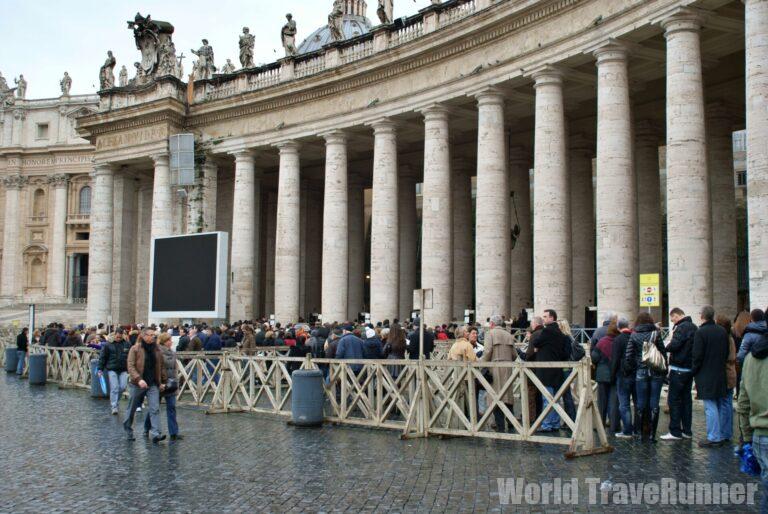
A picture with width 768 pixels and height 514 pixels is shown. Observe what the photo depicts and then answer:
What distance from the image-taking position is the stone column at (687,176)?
1983cm

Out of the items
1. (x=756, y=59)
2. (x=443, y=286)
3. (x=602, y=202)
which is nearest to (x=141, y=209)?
(x=443, y=286)

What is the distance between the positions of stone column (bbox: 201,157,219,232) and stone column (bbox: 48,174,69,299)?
41978 mm

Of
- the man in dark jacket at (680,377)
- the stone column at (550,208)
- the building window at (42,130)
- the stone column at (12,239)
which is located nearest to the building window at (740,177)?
the stone column at (550,208)

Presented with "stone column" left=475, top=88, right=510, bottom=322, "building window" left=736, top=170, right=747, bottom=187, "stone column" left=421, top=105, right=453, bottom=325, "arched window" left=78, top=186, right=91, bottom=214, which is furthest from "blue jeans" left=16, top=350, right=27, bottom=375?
"arched window" left=78, top=186, right=91, bottom=214

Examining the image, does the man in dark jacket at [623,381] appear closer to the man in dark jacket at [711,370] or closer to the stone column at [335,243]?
the man in dark jacket at [711,370]

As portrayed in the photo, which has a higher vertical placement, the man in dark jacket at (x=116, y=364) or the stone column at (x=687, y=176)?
the stone column at (x=687, y=176)

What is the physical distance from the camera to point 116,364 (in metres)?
16.8

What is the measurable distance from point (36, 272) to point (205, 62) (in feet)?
150

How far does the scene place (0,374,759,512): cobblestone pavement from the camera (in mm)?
8648

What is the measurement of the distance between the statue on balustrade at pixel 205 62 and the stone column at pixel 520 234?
15.3 m

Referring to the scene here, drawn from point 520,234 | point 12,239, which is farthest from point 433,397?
point 12,239

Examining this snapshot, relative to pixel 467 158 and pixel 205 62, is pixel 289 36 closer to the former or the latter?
pixel 205 62

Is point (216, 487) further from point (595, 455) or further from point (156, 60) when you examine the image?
point (156, 60)

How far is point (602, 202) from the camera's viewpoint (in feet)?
73.0
